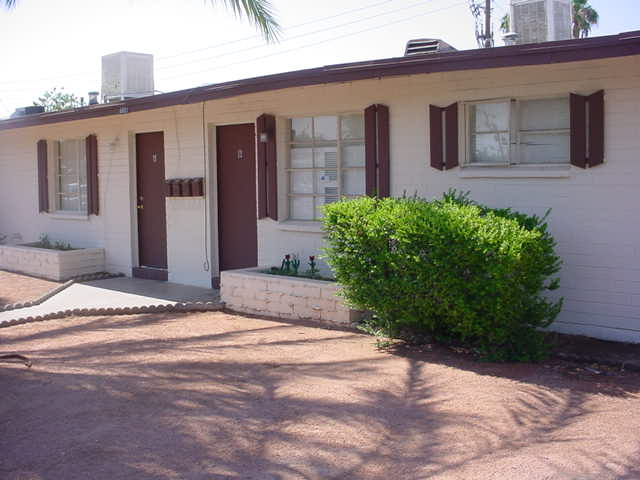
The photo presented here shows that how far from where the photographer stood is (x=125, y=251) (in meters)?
12.1

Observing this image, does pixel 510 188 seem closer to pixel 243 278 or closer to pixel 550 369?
pixel 550 369

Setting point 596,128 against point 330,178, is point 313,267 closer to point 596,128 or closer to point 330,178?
point 330,178

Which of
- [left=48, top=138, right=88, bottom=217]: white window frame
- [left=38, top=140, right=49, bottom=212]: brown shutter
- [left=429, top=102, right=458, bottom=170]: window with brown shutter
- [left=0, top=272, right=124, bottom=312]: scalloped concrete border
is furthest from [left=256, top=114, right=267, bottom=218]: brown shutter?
[left=38, top=140, right=49, bottom=212]: brown shutter

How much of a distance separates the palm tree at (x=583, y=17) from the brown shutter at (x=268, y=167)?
21533 millimetres

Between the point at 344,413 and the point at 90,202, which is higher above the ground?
the point at 90,202

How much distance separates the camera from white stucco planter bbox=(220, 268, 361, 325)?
7.99 metres

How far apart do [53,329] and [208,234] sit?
3.11 meters

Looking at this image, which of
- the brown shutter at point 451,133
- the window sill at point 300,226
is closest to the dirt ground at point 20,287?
the window sill at point 300,226

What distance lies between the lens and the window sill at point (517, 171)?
7.41 meters

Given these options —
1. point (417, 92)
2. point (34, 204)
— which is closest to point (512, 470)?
point (417, 92)

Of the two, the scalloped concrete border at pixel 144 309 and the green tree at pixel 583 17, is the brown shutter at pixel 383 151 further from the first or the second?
the green tree at pixel 583 17

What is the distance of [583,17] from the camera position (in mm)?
28531

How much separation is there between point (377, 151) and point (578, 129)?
7.93 feet

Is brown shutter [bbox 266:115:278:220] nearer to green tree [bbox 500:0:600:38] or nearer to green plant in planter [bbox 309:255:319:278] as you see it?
green plant in planter [bbox 309:255:319:278]
